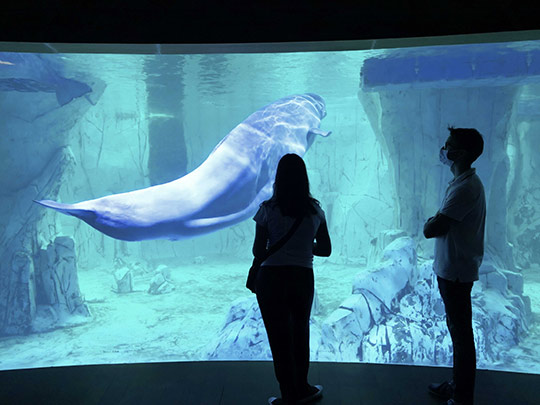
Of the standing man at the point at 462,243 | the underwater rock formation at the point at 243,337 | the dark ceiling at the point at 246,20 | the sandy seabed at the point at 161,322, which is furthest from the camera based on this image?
the sandy seabed at the point at 161,322

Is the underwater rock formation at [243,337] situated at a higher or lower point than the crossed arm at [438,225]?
lower

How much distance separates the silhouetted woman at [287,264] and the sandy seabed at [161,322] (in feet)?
23.8

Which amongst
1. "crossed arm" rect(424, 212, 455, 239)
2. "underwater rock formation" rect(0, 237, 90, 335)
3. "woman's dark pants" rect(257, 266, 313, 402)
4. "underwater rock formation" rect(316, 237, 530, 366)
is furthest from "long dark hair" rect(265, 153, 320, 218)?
"underwater rock formation" rect(0, 237, 90, 335)

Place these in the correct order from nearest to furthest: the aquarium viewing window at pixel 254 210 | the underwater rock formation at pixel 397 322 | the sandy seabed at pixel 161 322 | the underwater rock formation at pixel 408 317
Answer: the aquarium viewing window at pixel 254 210
the underwater rock formation at pixel 397 322
the underwater rock formation at pixel 408 317
the sandy seabed at pixel 161 322

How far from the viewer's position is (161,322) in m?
14.5

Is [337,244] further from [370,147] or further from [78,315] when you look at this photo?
[78,315]

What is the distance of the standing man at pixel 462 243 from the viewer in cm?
306

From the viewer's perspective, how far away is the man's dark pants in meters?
3.06

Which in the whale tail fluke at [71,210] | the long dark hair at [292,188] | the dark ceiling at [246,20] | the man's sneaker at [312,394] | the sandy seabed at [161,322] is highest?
the dark ceiling at [246,20]

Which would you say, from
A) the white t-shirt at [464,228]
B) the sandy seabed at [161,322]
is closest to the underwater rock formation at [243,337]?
the sandy seabed at [161,322]

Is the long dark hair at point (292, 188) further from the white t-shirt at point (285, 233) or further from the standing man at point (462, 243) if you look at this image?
the standing man at point (462, 243)

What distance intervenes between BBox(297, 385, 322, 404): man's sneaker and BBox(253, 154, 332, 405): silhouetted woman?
0.17 meters

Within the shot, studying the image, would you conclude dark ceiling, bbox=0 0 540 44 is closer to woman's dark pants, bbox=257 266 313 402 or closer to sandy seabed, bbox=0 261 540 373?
woman's dark pants, bbox=257 266 313 402

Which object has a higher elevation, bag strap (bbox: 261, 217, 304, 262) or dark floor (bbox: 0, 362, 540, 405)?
bag strap (bbox: 261, 217, 304, 262)
